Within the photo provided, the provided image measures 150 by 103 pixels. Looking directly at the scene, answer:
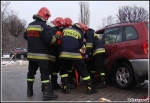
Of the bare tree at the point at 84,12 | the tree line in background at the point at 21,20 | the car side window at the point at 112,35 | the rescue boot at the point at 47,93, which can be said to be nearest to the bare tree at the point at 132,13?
the tree line in background at the point at 21,20

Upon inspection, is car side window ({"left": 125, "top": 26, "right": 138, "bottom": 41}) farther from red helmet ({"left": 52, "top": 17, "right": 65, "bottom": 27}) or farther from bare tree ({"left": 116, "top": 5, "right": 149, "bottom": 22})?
bare tree ({"left": 116, "top": 5, "right": 149, "bottom": 22})

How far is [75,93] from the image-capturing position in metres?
5.38

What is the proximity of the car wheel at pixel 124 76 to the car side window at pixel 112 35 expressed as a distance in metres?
0.76

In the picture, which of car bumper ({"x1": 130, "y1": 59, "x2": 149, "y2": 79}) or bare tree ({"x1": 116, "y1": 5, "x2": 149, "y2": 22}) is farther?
bare tree ({"x1": 116, "y1": 5, "x2": 149, "y2": 22})

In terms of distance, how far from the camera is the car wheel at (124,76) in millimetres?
5270

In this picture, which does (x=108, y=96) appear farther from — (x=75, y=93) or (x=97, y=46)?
(x=97, y=46)

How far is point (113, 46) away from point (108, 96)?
5.13 feet

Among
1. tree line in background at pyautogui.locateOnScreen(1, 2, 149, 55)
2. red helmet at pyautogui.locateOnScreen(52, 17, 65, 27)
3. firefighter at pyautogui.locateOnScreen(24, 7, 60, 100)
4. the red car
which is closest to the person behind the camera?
firefighter at pyautogui.locateOnScreen(24, 7, 60, 100)

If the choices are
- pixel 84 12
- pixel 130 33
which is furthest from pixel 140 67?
pixel 84 12

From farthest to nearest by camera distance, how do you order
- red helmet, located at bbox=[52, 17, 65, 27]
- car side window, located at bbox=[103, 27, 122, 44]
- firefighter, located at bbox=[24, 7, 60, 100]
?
car side window, located at bbox=[103, 27, 122, 44], red helmet, located at bbox=[52, 17, 65, 27], firefighter, located at bbox=[24, 7, 60, 100]

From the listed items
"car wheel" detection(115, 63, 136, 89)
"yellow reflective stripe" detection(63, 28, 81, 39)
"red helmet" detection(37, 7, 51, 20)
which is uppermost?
"red helmet" detection(37, 7, 51, 20)

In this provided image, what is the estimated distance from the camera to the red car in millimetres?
4957

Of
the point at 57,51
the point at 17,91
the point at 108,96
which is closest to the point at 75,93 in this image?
the point at 108,96

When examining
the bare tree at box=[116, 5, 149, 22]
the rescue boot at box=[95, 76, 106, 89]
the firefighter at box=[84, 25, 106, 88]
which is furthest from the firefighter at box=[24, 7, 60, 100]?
the bare tree at box=[116, 5, 149, 22]
